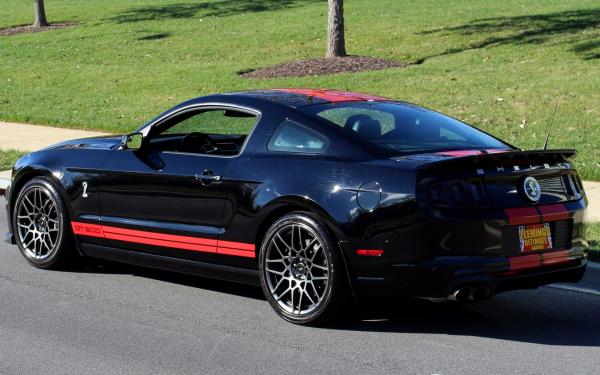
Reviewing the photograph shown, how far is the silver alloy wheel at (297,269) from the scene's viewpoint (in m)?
6.69

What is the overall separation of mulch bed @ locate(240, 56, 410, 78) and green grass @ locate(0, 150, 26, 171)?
263 inches

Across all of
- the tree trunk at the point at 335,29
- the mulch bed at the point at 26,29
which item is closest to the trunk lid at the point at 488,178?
the tree trunk at the point at 335,29

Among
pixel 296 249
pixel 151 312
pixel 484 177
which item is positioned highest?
pixel 484 177

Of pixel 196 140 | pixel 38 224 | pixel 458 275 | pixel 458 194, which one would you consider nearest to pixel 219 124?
pixel 38 224

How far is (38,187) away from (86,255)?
26.7 inches

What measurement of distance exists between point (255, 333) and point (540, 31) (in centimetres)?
1739

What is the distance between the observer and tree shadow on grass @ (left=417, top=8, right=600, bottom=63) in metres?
21.0

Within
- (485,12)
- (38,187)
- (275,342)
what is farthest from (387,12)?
(275,342)

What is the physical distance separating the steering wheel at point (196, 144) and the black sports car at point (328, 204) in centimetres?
1

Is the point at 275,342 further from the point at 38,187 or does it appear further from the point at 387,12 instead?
the point at 387,12

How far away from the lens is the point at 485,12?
26344 millimetres

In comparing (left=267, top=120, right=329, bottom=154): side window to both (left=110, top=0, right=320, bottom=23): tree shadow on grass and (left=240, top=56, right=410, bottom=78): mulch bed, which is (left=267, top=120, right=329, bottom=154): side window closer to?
(left=240, top=56, right=410, bottom=78): mulch bed

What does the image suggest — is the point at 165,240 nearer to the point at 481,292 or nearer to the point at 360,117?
the point at 360,117

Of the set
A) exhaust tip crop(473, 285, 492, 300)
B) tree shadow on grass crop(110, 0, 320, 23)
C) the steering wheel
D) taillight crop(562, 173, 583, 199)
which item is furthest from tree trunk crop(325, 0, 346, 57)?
exhaust tip crop(473, 285, 492, 300)
